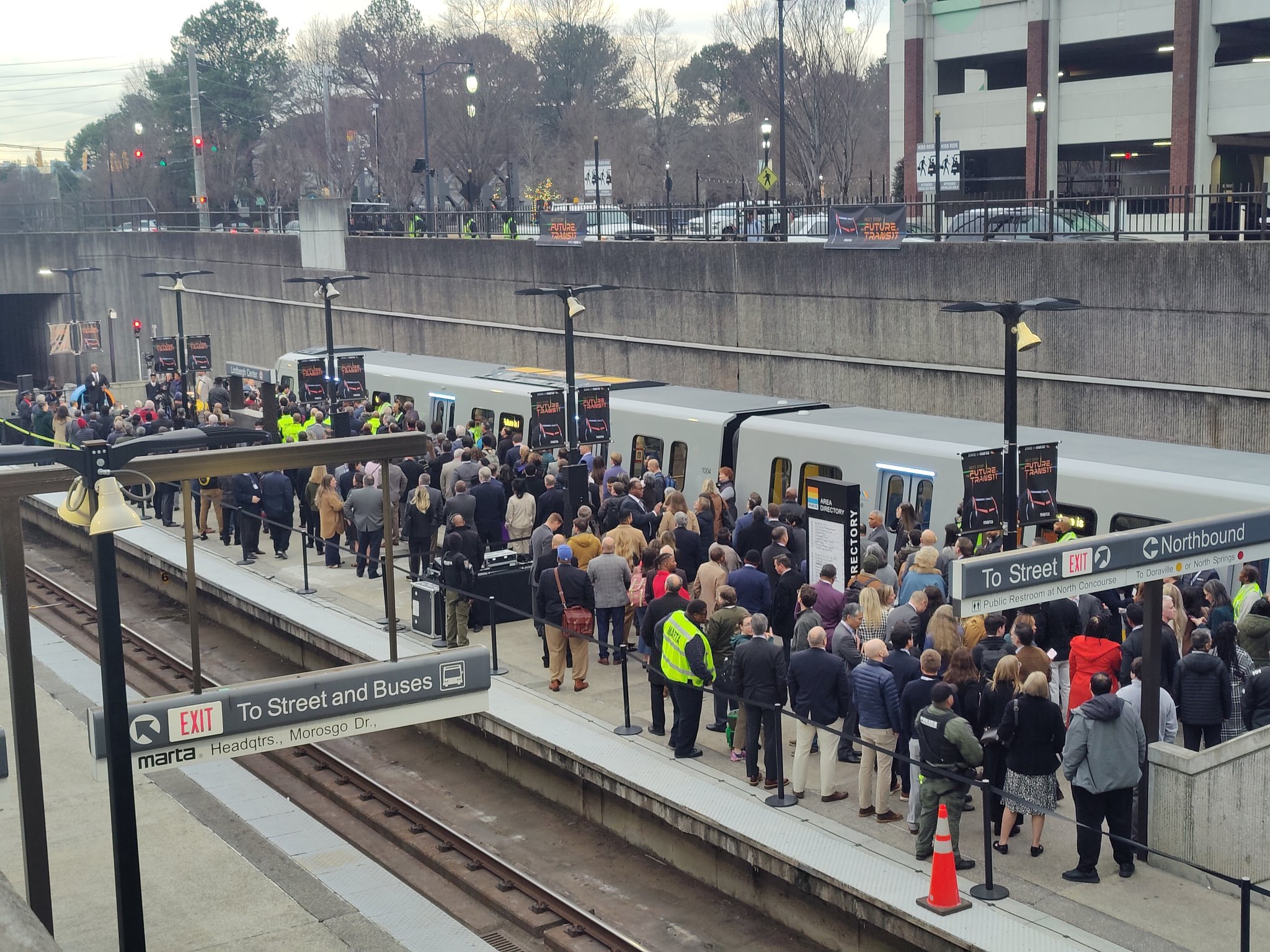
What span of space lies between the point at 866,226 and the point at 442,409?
9991 mm

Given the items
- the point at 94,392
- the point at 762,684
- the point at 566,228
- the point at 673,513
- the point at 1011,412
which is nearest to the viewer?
the point at 762,684

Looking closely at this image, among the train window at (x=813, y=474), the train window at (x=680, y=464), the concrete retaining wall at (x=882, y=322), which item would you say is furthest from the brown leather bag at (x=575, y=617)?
the concrete retaining wall at (x=882, y=322)

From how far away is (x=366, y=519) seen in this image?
20.2 meters

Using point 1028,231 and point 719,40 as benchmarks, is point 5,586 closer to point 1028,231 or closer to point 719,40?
point 1028,231

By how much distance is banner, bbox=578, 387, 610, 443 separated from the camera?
69.5 ft

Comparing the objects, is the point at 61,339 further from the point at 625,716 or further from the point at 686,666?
the point at 686,666

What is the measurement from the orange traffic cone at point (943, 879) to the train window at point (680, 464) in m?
12.8

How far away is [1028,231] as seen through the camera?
910 inches

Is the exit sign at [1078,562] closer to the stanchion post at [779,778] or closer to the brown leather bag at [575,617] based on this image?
the stanchion post at [779,778]

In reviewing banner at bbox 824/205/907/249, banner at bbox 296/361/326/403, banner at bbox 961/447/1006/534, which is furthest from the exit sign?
banner at bbox 296/361/326/403

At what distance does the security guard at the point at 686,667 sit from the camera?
1248 centimetres

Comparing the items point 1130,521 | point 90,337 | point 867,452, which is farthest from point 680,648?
point 90,337

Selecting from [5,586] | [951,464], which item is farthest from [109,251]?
[5,586]

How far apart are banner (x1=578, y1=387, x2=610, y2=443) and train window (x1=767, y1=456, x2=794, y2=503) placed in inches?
102
